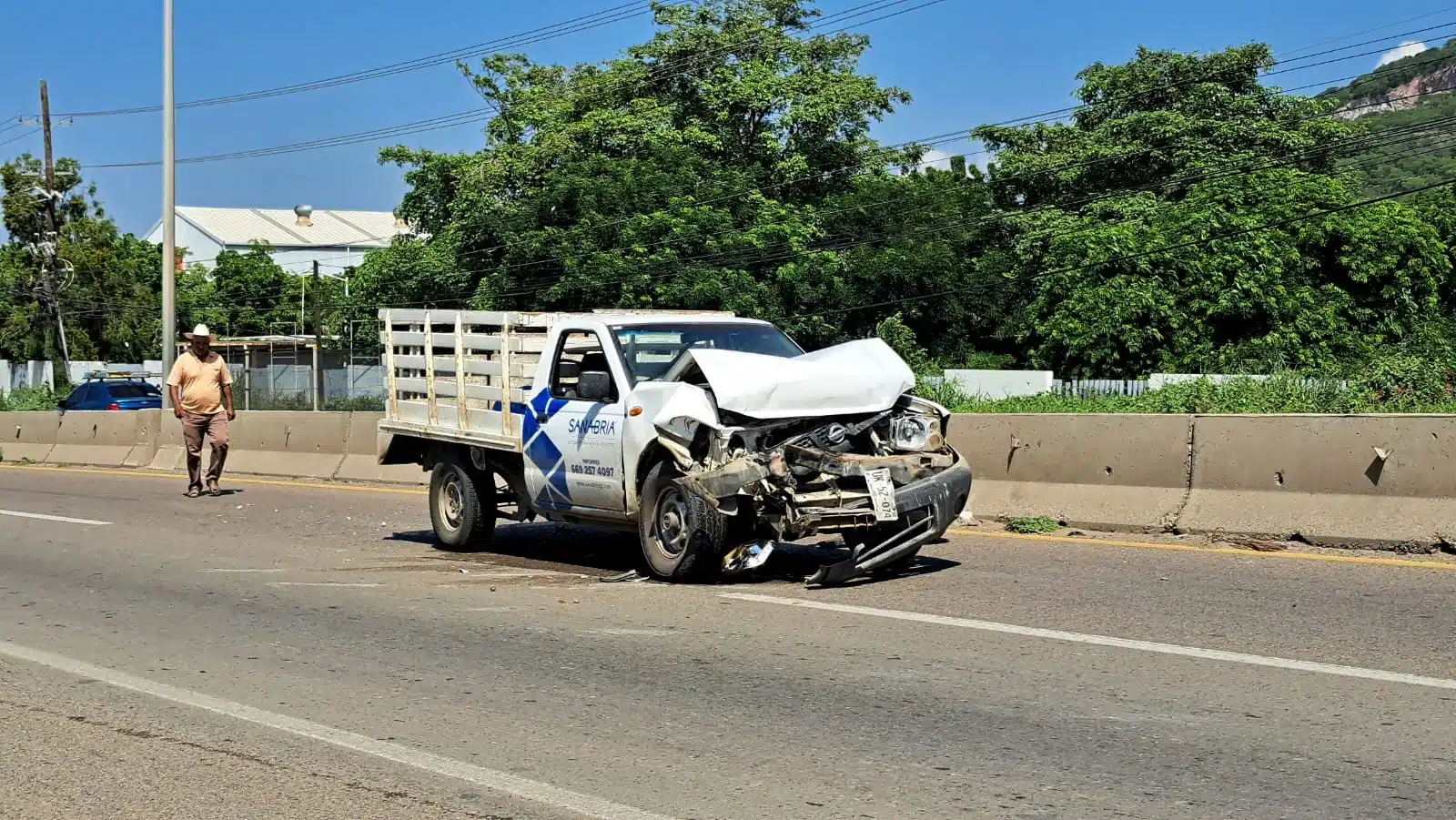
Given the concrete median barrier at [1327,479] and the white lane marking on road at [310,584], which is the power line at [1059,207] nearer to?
the concrete median barrier at [1327,479]

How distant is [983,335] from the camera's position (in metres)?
56.4

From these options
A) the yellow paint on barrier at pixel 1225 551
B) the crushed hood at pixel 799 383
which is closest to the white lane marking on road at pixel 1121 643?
the crushed hood at pixel 799 383

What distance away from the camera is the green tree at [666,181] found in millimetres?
46844

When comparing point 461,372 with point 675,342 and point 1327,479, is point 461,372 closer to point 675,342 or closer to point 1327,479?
point 675,342

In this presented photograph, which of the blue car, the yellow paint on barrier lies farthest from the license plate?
the blue car

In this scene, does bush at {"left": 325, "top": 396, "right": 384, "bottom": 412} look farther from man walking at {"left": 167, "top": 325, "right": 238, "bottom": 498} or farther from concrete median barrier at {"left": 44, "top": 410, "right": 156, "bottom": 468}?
man walking at {"left": 167, "top": 325, "right": 238, "bottom": 498}

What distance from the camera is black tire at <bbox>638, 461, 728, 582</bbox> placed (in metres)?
9.23

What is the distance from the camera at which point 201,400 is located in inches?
683

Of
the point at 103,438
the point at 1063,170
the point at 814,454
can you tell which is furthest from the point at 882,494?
the point at 1063,170

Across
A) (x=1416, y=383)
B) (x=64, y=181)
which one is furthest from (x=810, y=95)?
(x=1416, y=383)

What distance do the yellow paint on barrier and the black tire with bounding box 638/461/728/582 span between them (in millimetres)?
3113

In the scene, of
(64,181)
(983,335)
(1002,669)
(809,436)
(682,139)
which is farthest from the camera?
(64,181)

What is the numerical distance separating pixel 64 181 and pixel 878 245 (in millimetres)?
33033

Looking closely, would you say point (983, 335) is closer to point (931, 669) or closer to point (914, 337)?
point (914, 337)
